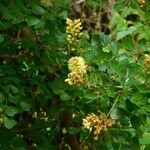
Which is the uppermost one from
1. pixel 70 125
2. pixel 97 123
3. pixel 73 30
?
pixel 73 30

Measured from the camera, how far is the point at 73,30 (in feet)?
4.54

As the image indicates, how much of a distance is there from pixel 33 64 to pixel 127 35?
1.28ft

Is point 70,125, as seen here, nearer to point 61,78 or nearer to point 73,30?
point 61,78

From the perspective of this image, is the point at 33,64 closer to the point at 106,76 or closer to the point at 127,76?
the point at 106,76

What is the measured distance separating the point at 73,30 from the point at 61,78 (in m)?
0.24

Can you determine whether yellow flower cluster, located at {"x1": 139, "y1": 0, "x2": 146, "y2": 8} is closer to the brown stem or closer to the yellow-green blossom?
Answer: the yellow-green blossom

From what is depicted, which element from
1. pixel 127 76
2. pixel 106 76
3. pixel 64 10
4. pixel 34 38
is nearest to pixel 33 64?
pixel 34 38

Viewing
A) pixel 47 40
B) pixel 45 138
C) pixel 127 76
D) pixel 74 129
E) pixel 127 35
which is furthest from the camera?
pixel 45 138

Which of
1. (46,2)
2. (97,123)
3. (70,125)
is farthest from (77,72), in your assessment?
(70,125)

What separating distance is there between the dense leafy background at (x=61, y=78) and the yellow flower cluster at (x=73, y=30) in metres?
0.04

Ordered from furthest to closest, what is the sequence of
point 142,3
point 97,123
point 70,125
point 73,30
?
1. point 70,125
2. point 142,3
3. point 73,30
4. point 97,123

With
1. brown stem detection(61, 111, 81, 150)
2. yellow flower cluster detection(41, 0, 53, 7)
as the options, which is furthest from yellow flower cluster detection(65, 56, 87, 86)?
brown stem detection(61, 111, 81, 150)

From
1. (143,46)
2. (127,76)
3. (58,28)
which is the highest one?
(58,28)

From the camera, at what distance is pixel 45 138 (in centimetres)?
176
